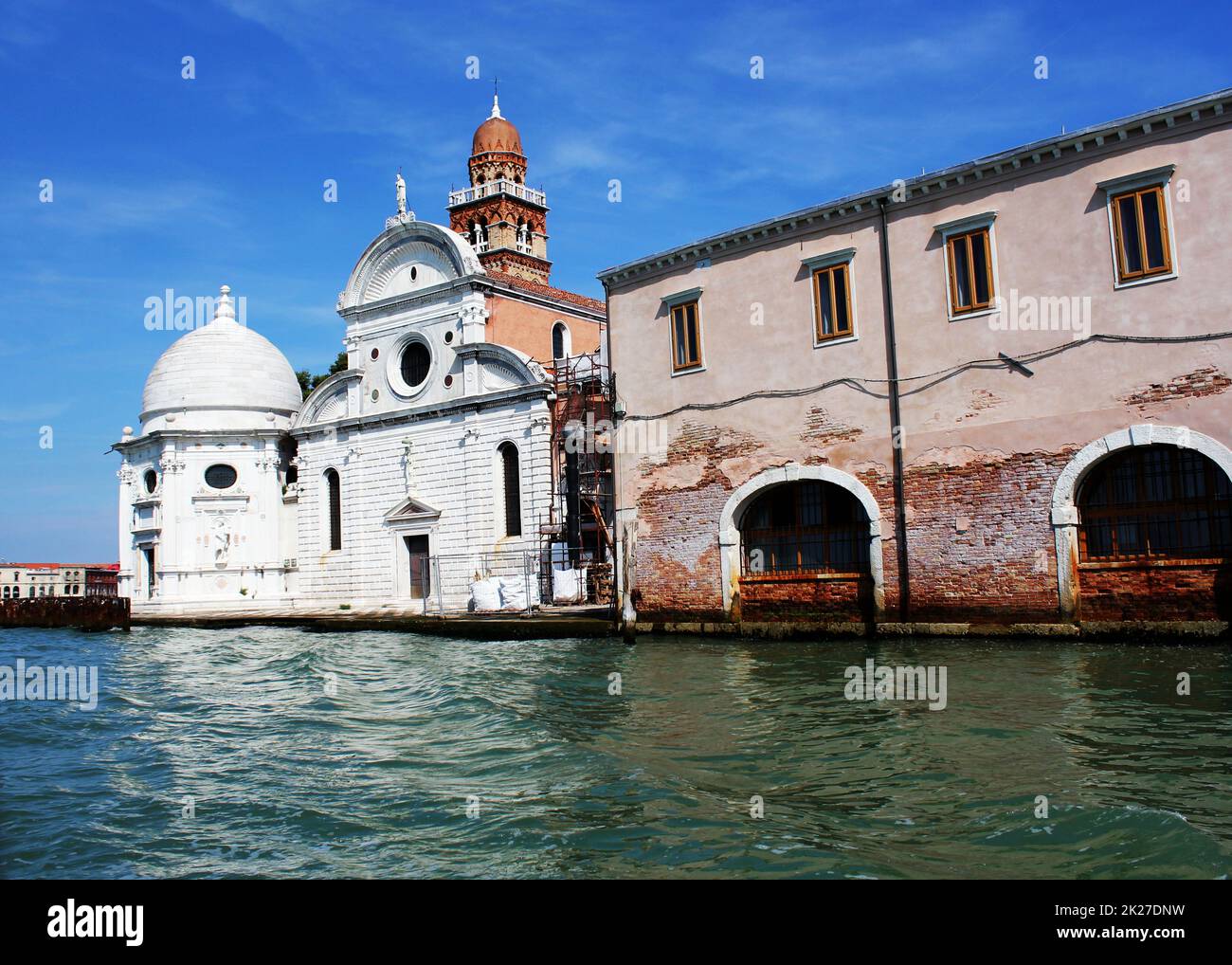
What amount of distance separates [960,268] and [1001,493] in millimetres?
3560

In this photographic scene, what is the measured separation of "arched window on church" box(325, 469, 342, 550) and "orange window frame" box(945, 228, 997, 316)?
2297 cm

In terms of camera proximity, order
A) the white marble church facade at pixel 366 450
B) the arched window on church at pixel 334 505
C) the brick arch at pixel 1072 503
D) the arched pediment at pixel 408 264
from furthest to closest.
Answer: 1. the arched window on church at pixel 334 505
2. the arched pediment at pixel 408 264
3. the white marble church facade at pixel 366 450
4. the brick arch at pixel 1072 503

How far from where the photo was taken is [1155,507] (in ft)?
47.0

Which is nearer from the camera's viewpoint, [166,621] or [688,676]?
[688,676]

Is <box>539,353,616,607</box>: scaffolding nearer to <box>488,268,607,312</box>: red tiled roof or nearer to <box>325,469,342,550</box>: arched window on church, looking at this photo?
<box>488,268,607,312</box>: red tiled roof

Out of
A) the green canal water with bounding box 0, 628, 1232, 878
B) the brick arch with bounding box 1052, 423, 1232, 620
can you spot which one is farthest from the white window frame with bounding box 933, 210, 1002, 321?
the green canal water with bounding box 0, 628, 1232, 878

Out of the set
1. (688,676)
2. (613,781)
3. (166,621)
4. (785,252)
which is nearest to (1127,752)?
(613,781)

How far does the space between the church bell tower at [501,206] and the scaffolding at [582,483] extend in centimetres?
1122

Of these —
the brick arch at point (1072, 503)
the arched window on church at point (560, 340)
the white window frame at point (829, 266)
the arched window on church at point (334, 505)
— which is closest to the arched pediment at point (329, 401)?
the arched window on church at point (334, 505)

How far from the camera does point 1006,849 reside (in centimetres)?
531

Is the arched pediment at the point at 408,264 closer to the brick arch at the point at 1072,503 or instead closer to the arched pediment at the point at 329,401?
the arched pediment at the point at 329,401

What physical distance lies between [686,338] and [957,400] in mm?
5636

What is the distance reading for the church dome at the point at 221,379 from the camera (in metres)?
36.6
